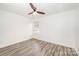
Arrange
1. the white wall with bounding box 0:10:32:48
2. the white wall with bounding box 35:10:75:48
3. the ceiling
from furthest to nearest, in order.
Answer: the white wall with bounding box 35:10:75:48 → the white wall with bounding box 0:10:32:48 → the ceiling

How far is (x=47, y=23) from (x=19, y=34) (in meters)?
0.92

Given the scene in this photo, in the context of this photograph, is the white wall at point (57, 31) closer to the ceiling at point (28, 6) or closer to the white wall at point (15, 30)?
the ceiling at point (28, 6)

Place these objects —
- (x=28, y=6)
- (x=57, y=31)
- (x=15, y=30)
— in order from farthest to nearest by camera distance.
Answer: (x=57, y=31) < (x=15, y=30) < (x=28, y=6)

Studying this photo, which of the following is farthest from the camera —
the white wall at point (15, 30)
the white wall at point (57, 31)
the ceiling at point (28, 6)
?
the white wall at point (57, 31)

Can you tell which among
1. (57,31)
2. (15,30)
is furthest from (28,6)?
(57,31)

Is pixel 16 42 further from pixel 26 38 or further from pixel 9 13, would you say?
pixel 9 13

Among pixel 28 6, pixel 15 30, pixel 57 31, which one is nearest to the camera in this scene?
pixel 28 6

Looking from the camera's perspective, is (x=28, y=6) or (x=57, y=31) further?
(x=57, y=31)

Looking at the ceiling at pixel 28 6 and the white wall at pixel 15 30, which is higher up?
the ceiling at pixel 28 6

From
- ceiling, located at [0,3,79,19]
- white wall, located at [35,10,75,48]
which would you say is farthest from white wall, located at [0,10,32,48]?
white wall, located at [35,10,75,48]

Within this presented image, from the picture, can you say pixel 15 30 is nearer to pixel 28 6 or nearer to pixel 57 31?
pixel 28 6

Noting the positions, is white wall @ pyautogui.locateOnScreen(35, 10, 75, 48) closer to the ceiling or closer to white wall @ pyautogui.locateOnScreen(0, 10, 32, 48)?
the ceiling

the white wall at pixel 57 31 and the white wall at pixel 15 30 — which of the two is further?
the white wall at pixel 57 31

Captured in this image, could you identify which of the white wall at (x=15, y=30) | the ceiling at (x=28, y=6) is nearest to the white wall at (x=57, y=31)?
the ceiling at (x=28, y=6)
